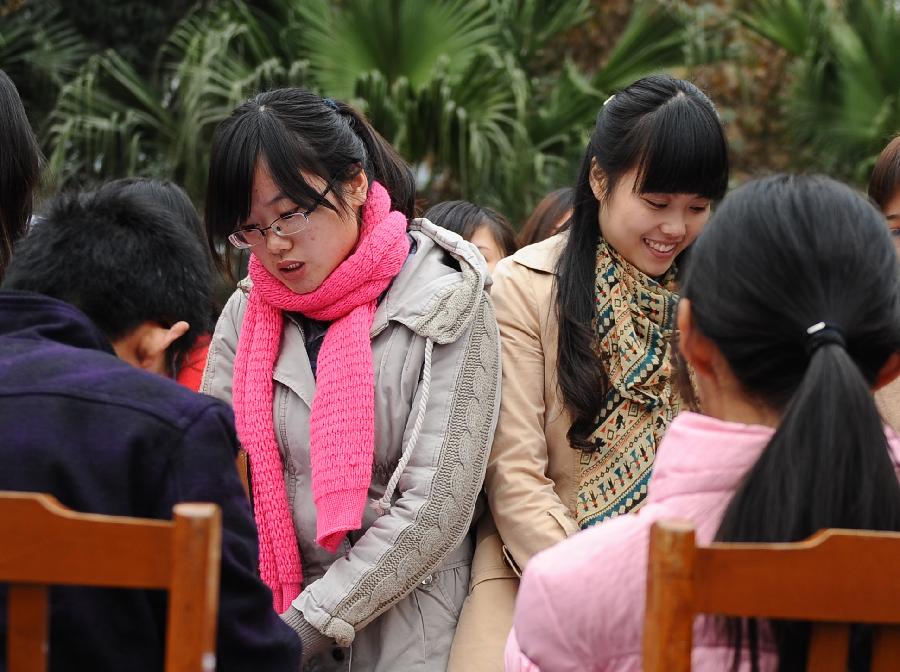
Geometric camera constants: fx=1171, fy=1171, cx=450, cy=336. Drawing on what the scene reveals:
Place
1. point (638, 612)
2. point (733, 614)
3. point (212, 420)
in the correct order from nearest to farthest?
point (733, 614)
point (638, 612)
point (212, 420)

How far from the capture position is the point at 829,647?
136cm

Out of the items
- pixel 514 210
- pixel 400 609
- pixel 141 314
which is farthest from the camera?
pixel 514 210

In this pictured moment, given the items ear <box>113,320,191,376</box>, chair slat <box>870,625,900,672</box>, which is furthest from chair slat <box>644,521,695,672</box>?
ear <box>113,320,191,376</box>

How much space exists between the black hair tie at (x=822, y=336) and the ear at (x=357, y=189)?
4.00 feet

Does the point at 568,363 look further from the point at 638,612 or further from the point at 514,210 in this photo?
the point at 514,210

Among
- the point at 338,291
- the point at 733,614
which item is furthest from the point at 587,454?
the point at 733,614

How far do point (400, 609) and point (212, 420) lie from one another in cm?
88

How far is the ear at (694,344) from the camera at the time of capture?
4.99 feet

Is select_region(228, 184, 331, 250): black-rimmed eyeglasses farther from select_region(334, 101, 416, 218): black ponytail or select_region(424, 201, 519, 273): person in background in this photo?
select_region(424, 201, 519, 273): person in background

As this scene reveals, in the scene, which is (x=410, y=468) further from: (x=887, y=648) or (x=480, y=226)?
(x=480, y=226)

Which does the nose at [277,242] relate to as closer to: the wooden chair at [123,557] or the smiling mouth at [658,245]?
the smiling mouth at [658,245]

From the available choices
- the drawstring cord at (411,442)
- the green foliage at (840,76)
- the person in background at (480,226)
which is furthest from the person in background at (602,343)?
the green foliage at (840,76)

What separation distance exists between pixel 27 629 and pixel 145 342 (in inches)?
20.6

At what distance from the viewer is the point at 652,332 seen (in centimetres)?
250
